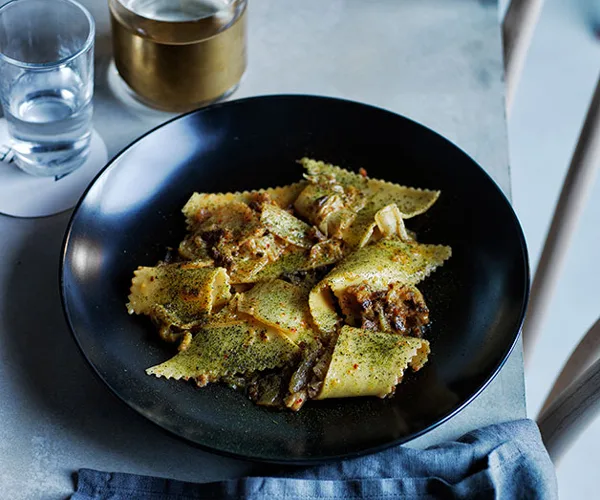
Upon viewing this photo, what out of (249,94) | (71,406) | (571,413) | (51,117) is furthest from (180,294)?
(571,413)

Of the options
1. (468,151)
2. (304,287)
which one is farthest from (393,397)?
(468,151)

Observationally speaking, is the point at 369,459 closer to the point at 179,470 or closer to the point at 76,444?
the point at 179,470

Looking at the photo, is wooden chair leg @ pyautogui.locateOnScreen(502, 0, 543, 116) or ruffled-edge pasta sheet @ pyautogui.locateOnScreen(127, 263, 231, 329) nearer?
ruffled-edge pasta sheet @ pyautogui.locateOnScreen(127, 263, 231, 329)

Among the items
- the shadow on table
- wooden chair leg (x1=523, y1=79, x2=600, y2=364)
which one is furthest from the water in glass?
wooden chair leg (x1=523, y1=79, x2=600, y2=364)

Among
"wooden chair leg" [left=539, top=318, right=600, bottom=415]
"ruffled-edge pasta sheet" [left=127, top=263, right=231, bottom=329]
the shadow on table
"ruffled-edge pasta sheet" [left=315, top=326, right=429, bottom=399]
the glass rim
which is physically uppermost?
the glass rim

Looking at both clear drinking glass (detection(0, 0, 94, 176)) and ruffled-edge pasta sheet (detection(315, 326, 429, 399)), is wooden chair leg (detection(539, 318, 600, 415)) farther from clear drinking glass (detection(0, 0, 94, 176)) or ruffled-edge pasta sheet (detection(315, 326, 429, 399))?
clear drinking glass (detection(0, 0, 94, 176))
